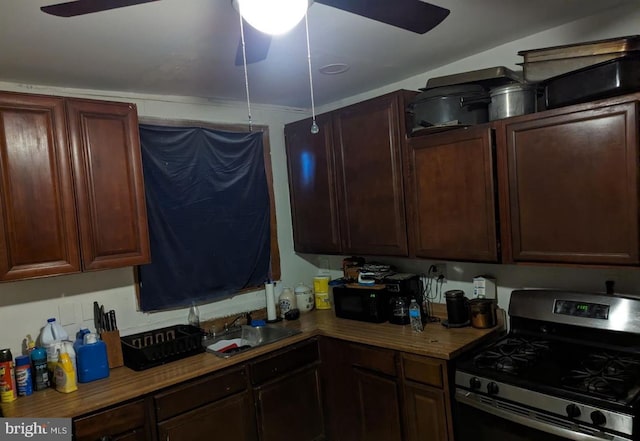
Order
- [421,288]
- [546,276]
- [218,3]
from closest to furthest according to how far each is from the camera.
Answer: [218,3]
[546,276]
[421,288]

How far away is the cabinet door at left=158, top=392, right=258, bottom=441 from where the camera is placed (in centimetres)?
217

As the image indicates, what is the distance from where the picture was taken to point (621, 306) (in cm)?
196

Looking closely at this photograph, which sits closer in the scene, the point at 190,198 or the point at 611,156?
the point at 611,156

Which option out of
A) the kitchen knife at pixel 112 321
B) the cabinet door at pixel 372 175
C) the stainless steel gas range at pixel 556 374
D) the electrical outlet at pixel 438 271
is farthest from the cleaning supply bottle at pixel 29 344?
the electrical outlet at pixel 438 271

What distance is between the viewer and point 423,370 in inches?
89.0

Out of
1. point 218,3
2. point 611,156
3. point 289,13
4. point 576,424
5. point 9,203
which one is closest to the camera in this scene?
point 289,13

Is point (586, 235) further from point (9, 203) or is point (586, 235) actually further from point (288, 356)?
point (9, 203)

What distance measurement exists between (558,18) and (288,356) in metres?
2.29

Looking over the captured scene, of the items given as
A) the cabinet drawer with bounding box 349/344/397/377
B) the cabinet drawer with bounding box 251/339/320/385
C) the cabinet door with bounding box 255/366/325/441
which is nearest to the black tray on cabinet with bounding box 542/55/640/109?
the cabinet drawer with bounding box 349/344/397/377

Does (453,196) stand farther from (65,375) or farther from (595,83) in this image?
(65,375)

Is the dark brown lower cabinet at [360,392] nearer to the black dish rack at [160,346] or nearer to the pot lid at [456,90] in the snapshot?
the black dish rack at [160,346]

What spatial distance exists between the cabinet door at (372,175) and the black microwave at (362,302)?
24 cm

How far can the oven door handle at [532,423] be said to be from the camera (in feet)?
5.41

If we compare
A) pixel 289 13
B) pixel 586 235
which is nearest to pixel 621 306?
pixel 586 235
